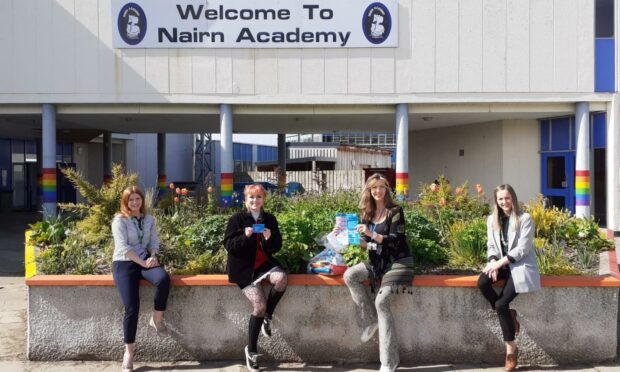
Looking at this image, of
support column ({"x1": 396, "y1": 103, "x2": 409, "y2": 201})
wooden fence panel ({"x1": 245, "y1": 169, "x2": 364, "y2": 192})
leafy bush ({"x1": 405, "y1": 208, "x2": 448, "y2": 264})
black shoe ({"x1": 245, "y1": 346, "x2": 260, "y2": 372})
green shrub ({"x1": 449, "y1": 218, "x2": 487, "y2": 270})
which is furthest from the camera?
wooden fence panel ({"x1": 245, "y1": 169, "x2": 364, "y2": 192})

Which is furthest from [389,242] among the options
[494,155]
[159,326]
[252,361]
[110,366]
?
[494,155]

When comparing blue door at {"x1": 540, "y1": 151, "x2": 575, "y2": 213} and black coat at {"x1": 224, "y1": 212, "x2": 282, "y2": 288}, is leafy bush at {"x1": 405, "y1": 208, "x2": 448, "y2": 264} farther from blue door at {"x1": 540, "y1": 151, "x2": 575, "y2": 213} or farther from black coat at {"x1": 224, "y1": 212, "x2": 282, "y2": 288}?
blue door at {"x1": 540, "y1": 151, "x2": 575, "y2": 213}

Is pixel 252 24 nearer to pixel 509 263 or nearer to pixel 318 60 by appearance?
pixel 318 60

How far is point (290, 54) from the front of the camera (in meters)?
13.4

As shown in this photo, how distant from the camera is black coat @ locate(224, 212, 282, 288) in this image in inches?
201

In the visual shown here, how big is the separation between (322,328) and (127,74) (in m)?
9.95

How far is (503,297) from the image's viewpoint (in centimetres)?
515

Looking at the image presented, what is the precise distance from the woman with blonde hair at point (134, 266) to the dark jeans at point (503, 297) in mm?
2944

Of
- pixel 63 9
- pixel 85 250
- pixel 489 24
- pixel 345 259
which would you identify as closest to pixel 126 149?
pixel 63 9

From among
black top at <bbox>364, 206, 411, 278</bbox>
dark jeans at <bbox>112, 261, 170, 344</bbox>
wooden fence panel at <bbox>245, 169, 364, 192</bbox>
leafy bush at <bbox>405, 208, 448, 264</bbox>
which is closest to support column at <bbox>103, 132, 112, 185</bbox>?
wooden fence panel at <bbox>245, 169, 364, 192</bbox>

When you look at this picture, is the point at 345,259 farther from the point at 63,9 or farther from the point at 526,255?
the point at 63,9

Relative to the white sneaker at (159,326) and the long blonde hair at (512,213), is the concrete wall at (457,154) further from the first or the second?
the white sneaker at (159,326)

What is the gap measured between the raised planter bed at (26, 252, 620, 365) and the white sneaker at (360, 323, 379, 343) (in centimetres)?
17

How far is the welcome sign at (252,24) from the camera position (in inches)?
523
